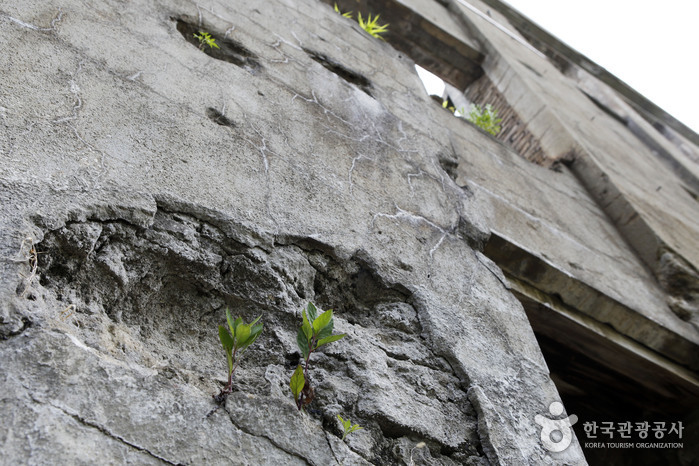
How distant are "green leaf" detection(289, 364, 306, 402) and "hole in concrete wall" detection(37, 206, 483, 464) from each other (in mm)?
29

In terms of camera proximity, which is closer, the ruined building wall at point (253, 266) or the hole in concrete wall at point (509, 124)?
the ruined building wall at point (253, 266)

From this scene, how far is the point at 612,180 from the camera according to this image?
10.7 ft

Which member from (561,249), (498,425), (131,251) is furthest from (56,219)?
(561,249)

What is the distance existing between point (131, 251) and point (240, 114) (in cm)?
63

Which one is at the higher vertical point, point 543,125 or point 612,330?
point 543,125

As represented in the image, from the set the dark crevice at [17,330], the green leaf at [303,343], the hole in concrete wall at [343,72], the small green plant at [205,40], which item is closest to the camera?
the dark crevice at [17,330]

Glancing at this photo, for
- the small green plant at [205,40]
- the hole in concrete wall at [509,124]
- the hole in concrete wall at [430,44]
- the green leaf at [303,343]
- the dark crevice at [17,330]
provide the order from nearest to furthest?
the dark crevice at [17,330], the green leaf at [303,343], the small green plant at [205,40], the hole in concrete wall at [509,124], the hole in concrete wall at [430,44]

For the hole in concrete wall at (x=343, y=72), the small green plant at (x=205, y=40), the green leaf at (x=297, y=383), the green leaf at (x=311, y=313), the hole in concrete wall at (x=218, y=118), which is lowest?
the green leaf at (x=297, y=383)

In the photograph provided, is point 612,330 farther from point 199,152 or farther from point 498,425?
point 199,152

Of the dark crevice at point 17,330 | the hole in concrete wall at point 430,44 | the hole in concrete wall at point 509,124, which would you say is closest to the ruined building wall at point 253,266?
the dark crevice at point 17,330

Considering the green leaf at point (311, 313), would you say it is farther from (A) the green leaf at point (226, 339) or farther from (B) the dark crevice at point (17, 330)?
(B) the dark crevice at point (17, 330)
